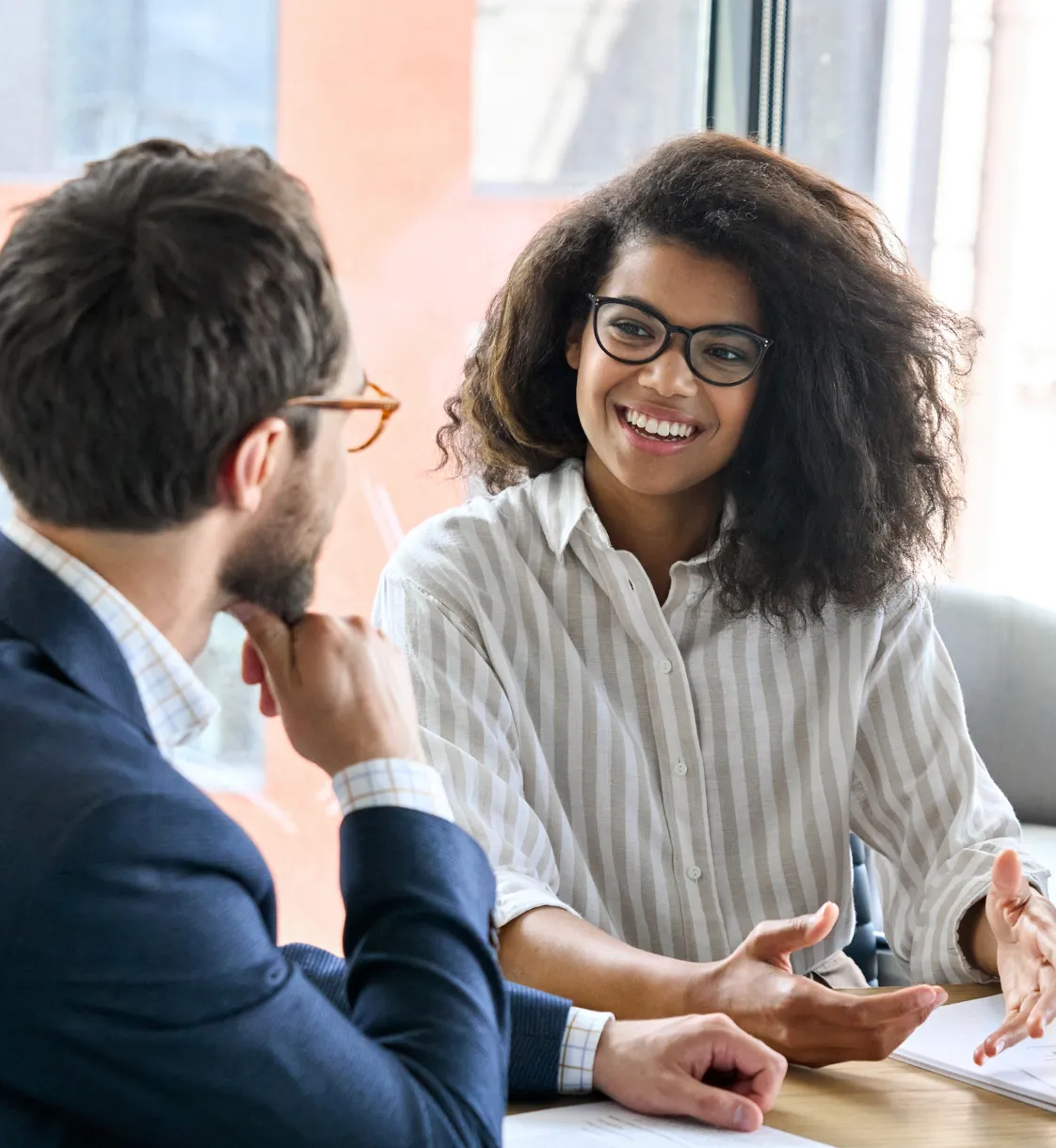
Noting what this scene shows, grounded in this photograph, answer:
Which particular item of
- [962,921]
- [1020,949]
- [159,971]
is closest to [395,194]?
[962,921]

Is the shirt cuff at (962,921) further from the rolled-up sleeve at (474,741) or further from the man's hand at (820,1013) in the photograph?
the rolled-up sleeve at (474,741)

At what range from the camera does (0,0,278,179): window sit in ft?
8.27

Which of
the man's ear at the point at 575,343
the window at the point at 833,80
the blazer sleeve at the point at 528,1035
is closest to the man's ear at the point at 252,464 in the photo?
the blazer sleeve at the point at 528,1035

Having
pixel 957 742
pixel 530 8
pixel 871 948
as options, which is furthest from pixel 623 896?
pixel 530 8

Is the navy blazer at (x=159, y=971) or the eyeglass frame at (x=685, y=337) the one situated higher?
the eyeglass frame at (x=685, y=337)

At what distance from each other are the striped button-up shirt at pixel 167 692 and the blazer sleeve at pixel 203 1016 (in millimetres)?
97

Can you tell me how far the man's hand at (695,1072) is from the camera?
1050mm

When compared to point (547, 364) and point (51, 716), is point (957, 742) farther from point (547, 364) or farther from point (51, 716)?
point (51, 716)

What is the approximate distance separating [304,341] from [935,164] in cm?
239

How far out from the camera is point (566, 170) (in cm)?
291

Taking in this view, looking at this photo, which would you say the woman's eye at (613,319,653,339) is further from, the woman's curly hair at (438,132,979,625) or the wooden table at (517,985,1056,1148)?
the wooden table at (517,985,1056,1148)

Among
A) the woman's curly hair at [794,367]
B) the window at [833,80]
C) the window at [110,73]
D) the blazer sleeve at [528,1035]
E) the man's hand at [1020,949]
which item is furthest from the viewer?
the window at [833,80]

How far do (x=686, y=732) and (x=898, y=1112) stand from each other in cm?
60

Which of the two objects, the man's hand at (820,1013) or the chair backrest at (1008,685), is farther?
the chair backrest at (1008,685)
